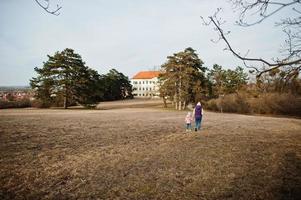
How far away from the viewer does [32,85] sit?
44344mm

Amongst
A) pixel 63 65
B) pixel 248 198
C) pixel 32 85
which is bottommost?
pixel 248 198

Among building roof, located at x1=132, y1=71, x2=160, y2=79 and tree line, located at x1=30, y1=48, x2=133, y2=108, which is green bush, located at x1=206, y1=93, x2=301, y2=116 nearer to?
tree line, located at x1=30, y1=48, x2=133, y2=108

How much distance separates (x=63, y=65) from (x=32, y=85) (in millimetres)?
6391

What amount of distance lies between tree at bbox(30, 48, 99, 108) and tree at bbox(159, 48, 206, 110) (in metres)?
15.1

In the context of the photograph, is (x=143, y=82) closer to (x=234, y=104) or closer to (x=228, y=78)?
(x=228, y=78)

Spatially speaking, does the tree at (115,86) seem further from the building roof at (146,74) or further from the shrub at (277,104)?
the shrub at (277,104)

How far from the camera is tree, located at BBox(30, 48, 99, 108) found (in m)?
44.5

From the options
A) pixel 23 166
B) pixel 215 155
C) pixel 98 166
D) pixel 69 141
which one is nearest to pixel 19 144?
pixel 69 141

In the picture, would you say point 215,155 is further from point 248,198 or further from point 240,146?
point 248,198

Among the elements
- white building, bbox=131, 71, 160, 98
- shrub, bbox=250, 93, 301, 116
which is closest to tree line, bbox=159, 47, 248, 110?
shrub, bbox=250, 93, 301, 116

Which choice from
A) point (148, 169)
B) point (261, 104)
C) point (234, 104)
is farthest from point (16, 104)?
point (148, 169)

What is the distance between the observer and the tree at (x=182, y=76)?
45188mm

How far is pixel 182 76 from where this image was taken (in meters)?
45.0

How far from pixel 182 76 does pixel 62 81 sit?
2117 centimetres
